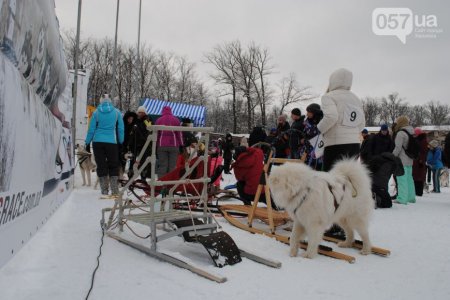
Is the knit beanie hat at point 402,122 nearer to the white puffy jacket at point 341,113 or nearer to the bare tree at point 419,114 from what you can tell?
the white puffy jacket at point 341,113

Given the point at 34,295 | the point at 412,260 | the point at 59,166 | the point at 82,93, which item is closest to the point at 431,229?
the point at 412,260

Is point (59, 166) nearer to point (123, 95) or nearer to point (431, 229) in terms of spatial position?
point (431, 229)

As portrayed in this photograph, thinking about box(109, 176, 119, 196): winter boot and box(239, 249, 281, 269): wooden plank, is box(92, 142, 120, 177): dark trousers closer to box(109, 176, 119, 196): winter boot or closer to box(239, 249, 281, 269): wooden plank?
box(109, 176, 119, 196): winter boot

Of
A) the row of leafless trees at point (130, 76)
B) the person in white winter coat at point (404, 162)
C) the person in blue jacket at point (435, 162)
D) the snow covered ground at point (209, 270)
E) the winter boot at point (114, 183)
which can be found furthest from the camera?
the row of leafless trees at point (130, 76)

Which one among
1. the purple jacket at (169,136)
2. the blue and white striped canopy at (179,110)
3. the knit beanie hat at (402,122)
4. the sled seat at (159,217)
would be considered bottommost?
the sled seat at (159,217)

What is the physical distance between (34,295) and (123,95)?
40.4m

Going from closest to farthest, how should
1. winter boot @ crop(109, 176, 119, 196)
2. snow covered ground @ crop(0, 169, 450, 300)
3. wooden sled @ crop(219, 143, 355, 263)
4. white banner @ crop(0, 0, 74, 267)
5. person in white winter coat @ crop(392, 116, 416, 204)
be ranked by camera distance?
white banner @ crop(0, 0, 74, 267), snow covered ground @ crop(0, 169, 450, 300), wooden sled @ crop(219, 143, 355, 263), winter boot @ crop(109, 176, 119, 196), person in white winter coat @ crop(392, 116, 416, 204)

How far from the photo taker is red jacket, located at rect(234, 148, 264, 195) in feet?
16.2

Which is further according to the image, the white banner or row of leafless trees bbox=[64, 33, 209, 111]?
row of leafless trees bbox=[64, 33, 209, 111]

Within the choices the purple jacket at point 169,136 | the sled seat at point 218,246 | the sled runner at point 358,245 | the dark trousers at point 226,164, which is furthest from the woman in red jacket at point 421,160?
the sled seat at point 218,246

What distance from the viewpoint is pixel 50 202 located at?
14.2 ft

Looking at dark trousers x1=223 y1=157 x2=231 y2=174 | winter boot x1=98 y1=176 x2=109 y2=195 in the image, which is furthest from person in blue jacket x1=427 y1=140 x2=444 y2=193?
winter boot x1=98 y1=176 x2=109 y2=195

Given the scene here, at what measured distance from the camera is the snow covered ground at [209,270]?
265 centimetres

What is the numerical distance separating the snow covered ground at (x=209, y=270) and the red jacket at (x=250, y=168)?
82cm
